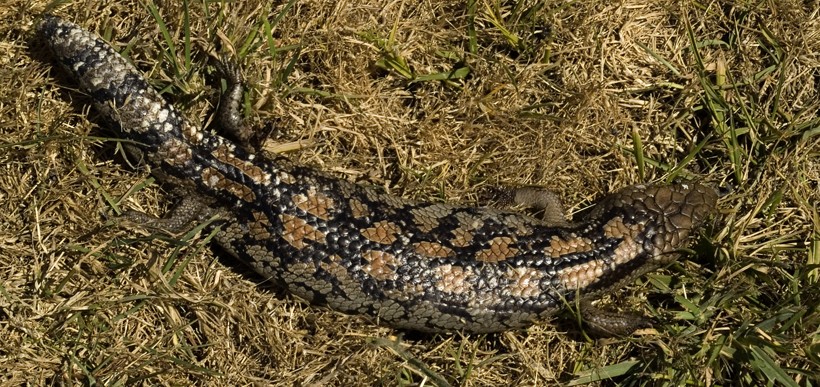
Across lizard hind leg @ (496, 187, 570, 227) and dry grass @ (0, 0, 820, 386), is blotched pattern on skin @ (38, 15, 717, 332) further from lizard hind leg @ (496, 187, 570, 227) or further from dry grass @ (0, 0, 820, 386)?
dry grass @ (0, 0, 820, 386)

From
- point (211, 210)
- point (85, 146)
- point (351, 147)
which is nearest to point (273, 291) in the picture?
point (211, 210)

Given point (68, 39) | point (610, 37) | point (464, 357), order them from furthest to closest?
point (610, 37) < point (464, 357) < point (68, 39)

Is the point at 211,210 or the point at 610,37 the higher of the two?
the point at 610,37

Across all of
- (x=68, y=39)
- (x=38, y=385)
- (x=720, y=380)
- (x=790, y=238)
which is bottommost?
(x=38, y=385)

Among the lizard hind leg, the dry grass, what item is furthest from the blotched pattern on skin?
the dry grass

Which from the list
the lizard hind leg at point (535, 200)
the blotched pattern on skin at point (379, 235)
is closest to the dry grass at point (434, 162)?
the lizard hind leg at point (535, 200)

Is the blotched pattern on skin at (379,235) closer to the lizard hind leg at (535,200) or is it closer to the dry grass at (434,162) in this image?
the lizard hind leg at (535,200)

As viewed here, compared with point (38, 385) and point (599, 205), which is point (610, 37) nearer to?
point (599, 205)
